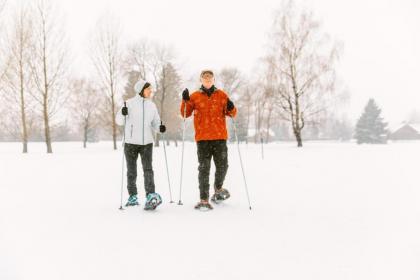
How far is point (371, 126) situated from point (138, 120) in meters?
58.3

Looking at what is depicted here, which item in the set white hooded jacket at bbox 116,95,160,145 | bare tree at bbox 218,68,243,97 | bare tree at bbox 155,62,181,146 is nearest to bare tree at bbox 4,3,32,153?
bare tree at bbox 155,62,181,146

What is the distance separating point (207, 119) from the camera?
449cm

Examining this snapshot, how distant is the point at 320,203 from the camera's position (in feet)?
15.1

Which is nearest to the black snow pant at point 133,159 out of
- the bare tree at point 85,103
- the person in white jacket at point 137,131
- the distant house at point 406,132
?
the person in white jacket at point 137,131

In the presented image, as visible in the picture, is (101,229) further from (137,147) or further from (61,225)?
(137,147)

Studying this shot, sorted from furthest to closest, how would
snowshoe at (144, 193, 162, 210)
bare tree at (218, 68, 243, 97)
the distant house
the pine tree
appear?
the distant house < the pine tree < bare tree at (218, 68, 243, 97) < snowshoe at (144, 193, 162, 210)

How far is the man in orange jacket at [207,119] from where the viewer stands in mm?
4484

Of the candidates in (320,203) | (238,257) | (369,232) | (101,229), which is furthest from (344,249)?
(101,229)

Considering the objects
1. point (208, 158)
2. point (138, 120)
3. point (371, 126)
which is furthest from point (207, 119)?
point (371, 126)

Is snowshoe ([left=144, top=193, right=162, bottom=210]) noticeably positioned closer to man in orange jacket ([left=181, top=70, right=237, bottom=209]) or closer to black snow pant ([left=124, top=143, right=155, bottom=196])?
black snow pant ([left=124, top=143, right=155, bottom=196])

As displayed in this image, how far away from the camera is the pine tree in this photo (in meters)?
54.8

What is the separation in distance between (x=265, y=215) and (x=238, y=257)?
144cm

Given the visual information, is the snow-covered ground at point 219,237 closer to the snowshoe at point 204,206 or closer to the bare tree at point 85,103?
the snowshoe at point 204,206

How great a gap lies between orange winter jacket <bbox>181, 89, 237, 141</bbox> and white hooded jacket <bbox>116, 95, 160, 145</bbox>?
65 centimetres
